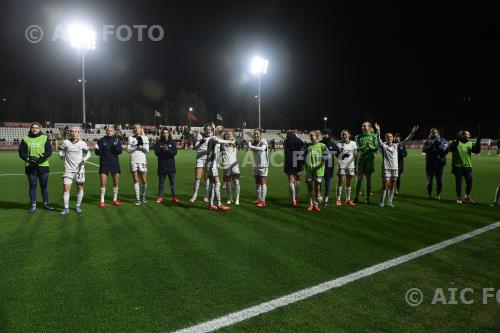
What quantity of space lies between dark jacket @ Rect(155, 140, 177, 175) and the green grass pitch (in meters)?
1.38

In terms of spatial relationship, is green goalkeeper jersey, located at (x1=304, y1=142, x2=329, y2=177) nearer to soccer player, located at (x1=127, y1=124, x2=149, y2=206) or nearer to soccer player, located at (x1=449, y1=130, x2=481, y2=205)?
soccer player, located at (x1=449, y1=130, x2=481, y2=205)

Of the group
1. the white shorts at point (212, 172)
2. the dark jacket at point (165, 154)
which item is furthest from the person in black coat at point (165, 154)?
the white shorts at point (212, 172)

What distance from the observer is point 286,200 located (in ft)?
37.5

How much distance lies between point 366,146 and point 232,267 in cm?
625

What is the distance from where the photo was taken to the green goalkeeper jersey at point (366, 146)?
10.4 meters

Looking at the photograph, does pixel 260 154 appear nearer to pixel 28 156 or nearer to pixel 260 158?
pixel 260 158

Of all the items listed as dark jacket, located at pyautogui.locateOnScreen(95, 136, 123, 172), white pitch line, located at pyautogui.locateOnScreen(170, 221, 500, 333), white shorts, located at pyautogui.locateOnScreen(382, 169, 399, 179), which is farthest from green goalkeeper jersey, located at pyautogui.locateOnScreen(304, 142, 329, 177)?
dark jacket, located at pyautogui.locateOnScreen(95, 136, 123, 172)

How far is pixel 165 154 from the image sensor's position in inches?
426

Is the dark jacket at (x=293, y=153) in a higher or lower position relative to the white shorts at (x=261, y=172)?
higher

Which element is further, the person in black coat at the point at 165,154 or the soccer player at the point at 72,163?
the person in black coat at the point at 165,154

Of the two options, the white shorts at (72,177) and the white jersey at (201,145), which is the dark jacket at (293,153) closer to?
the white jersey at (201,145)

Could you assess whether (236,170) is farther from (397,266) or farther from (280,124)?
(280,124)

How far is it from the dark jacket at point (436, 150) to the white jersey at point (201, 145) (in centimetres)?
653

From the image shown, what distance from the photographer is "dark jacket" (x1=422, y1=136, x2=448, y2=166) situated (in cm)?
1150
